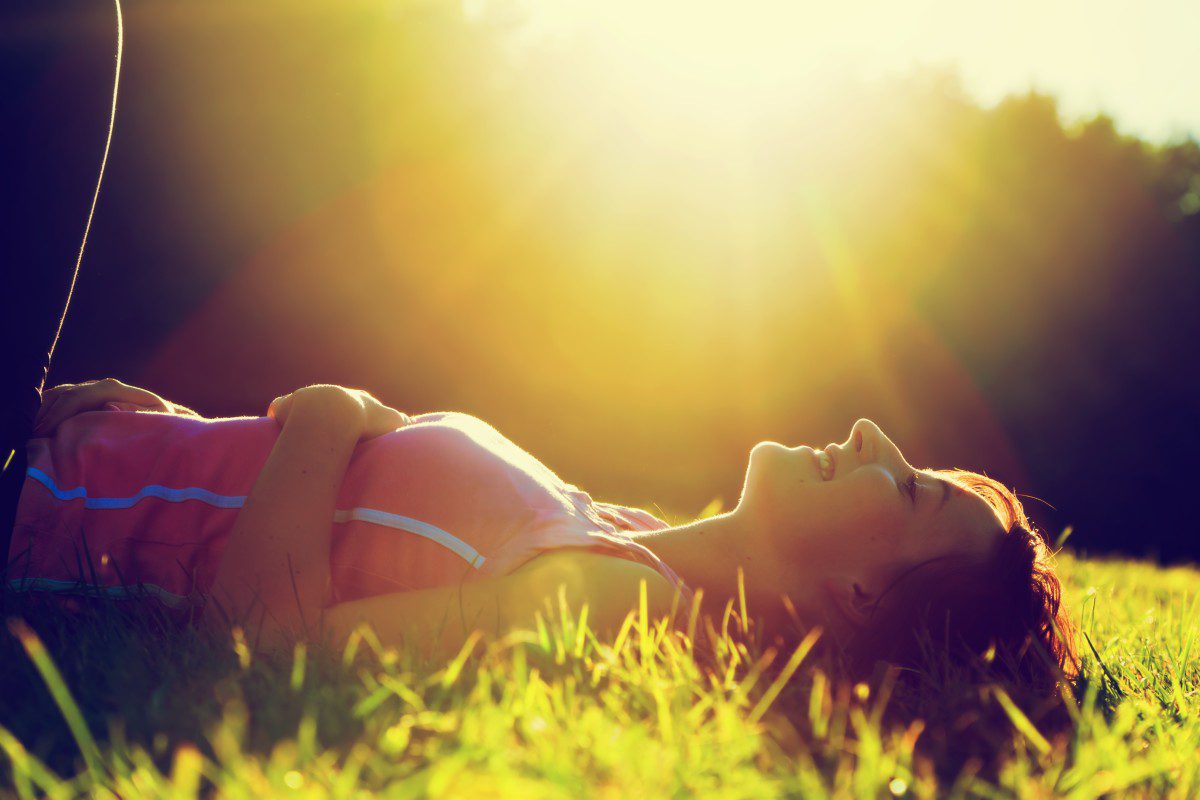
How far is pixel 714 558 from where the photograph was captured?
271cm

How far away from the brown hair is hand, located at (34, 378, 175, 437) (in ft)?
7.26

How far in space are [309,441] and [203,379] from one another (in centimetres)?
736

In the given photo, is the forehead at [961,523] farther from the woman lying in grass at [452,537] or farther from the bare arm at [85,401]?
the bare arm at [85,401]

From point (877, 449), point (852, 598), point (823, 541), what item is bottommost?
point (852, 598)

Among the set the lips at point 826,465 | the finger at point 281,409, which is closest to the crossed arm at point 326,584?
the finger at point 281,409

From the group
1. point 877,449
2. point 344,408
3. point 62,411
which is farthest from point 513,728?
point 62,411

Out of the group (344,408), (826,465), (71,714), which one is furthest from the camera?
(826,465)

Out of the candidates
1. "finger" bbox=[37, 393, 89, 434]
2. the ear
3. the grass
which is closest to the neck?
the ear

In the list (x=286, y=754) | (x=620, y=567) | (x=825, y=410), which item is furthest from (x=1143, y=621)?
(x=825, y=410)

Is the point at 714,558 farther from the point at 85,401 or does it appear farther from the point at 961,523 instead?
the point at 85,401

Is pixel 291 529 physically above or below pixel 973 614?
above

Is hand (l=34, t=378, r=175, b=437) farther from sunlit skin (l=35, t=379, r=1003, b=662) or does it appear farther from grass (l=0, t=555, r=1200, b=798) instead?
grass (l=0, t=555, r=1200, b=798)

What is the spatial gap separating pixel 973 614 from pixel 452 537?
56.6 inches

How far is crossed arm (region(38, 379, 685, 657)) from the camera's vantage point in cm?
203
